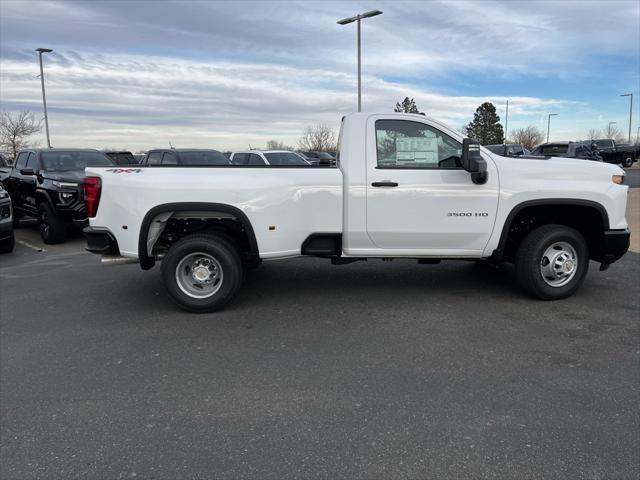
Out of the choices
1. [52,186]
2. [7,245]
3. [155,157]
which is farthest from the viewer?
[155,157]

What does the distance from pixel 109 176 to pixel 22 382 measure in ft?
7.23

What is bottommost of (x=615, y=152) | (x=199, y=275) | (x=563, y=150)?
(x=199, y=275)

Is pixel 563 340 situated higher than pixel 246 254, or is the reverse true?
pixel 246 254

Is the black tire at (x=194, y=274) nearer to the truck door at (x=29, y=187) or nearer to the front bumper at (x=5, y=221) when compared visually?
the front bumper at (x=5, y=221)

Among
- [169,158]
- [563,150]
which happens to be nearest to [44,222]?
[169,158]

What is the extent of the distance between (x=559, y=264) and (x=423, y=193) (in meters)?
1.70

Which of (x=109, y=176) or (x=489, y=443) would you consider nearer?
(x=489, y=443)

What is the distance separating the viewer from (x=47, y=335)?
4.88 m

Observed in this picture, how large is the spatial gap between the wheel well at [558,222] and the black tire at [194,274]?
2836 millimetres

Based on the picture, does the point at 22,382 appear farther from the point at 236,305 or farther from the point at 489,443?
the point at 489,443

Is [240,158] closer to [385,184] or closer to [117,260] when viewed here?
[117,260]

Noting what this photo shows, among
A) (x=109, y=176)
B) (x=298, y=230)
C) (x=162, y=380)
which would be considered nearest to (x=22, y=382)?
(x=162, y=380)

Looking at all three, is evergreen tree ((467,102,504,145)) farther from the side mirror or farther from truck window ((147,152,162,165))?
the side mirror

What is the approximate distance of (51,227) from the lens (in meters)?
9.95
